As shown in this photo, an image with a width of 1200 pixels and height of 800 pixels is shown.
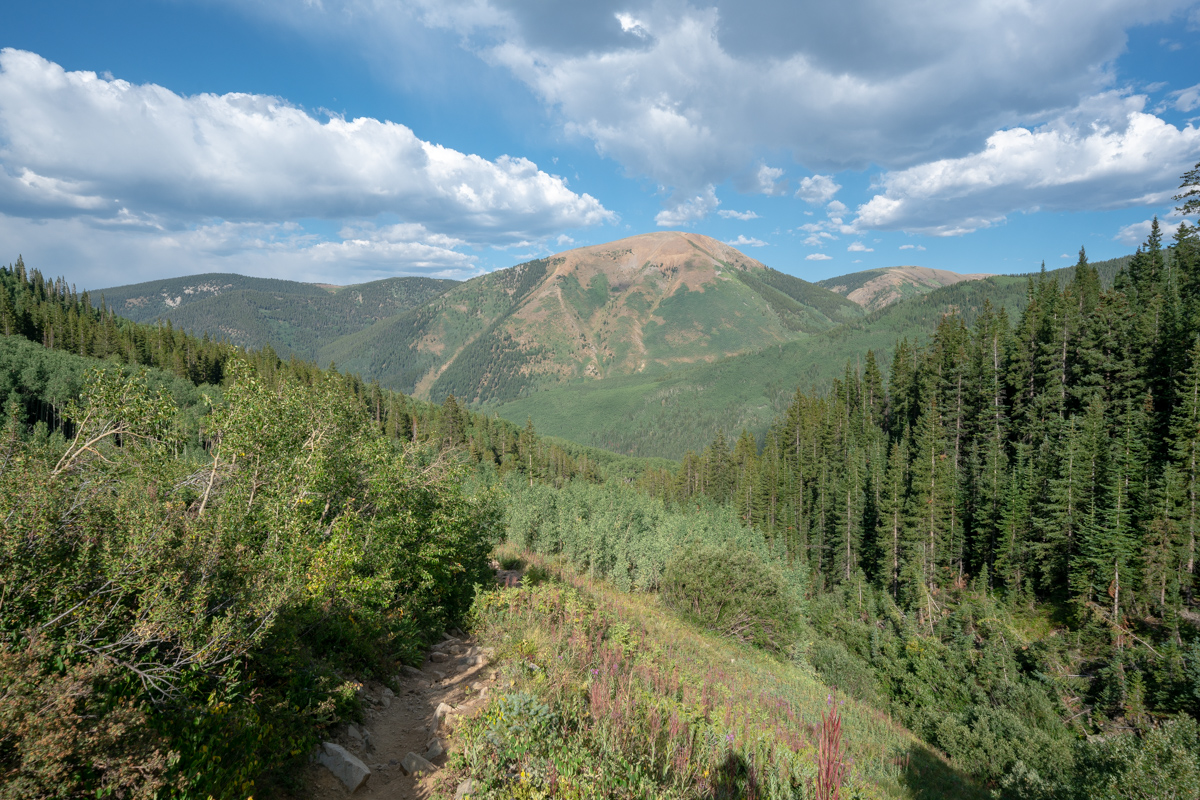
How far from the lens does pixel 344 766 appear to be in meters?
6.94

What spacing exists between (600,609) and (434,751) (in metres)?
9.24

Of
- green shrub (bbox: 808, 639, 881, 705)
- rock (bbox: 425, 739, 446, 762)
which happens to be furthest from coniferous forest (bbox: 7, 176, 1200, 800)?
rock (bbox: 425, 739, 446, 762)

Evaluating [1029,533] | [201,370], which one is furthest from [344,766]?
[201,370]

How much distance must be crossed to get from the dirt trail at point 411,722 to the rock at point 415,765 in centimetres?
7

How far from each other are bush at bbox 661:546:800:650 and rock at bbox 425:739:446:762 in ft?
77.5

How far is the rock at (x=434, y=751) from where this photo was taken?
775 cm

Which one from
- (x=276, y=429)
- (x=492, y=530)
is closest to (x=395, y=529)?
(x=276, y=429)

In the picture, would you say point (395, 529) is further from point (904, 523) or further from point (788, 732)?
point (904, 523)

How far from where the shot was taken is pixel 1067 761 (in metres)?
19.6

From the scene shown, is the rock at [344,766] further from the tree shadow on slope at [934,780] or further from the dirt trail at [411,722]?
the tree shadow on slope at [934,780]

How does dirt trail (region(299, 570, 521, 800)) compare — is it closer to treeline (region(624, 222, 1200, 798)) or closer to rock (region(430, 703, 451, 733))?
rock (region(430, 703, 451, 733))

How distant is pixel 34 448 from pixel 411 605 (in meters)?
8.71

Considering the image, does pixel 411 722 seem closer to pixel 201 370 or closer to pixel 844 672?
pixel 844 672

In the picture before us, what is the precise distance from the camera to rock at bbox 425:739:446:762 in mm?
7746
